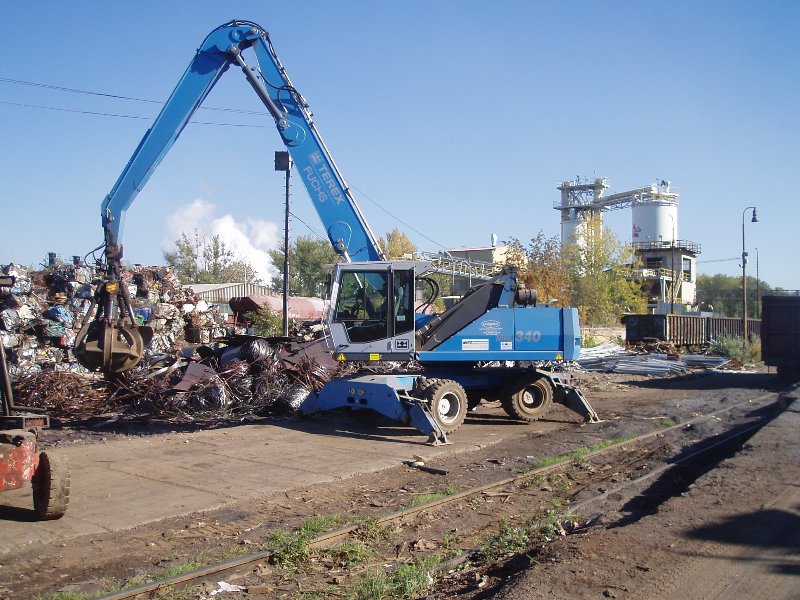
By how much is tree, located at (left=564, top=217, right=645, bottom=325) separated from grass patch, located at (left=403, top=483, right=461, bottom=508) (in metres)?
46.1

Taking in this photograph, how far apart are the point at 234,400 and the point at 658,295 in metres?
68.3

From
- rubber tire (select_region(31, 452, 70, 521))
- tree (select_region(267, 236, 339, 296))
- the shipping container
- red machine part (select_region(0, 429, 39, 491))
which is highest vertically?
tree (select_region(267, 236, 339, 296))

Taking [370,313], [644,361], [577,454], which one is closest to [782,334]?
[644,361]

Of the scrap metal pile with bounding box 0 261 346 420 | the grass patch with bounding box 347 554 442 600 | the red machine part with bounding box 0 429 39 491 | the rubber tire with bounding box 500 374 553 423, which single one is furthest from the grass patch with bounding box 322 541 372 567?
the rubber tire with bounding box 500 374 553 423

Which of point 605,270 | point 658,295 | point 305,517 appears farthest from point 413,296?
point 658,295

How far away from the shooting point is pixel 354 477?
9.88 meters

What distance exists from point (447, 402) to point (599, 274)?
147 feet

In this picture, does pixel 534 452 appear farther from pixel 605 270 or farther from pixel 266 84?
pixel 605 270

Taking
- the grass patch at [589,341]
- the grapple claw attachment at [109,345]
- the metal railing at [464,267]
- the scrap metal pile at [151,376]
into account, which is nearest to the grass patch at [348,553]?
the grapple claw attachment at [109,345]

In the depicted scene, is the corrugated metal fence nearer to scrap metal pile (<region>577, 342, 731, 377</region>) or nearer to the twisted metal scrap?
scrap metal pile (<region>577, 342, 731, 377</region>)

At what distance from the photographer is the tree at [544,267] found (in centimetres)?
4231

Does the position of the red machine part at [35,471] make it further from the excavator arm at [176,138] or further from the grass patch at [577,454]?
the grass patch at [577,454]

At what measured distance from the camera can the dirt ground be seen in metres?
5.48

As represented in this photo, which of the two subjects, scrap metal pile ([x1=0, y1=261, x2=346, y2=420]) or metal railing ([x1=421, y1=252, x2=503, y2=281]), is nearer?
scrap metal pile ([x1=0, y1=261, x2=346, y2=420])
